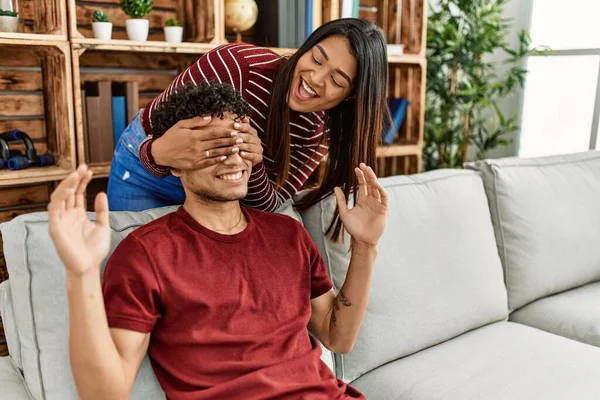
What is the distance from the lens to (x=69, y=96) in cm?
200

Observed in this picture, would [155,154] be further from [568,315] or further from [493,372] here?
[568,315]

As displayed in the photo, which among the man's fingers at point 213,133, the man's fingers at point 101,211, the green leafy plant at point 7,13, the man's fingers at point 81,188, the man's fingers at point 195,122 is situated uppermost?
the green leafy plant at point 7,13

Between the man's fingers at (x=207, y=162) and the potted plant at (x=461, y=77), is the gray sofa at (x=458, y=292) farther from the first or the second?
the potted plant at (x=461, y=77)

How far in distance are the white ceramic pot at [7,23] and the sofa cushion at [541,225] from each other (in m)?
1.61

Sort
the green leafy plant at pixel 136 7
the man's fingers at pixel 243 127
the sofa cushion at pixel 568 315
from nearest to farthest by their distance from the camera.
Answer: the man's fingers at pixel 243 127
the sofa cushion at pixel 568 315
the green leafy plant at pixel 136 7

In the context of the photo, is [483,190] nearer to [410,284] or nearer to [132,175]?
[410,284]

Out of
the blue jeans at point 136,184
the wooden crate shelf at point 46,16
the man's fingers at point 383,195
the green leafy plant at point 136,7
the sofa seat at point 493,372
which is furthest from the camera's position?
the green leafy plant at point 136,7

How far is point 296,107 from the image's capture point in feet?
4.64

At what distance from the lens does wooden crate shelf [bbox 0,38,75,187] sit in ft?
6.40

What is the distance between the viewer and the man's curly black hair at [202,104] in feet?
3.91

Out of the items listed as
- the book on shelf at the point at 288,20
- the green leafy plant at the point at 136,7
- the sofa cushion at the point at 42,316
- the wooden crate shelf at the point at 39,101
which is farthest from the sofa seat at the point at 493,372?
the green leafy plant at the point at 136,7

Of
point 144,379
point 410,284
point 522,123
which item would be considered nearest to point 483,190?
point 410,284

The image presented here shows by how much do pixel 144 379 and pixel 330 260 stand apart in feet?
1.90

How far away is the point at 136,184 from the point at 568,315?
1412 mm
